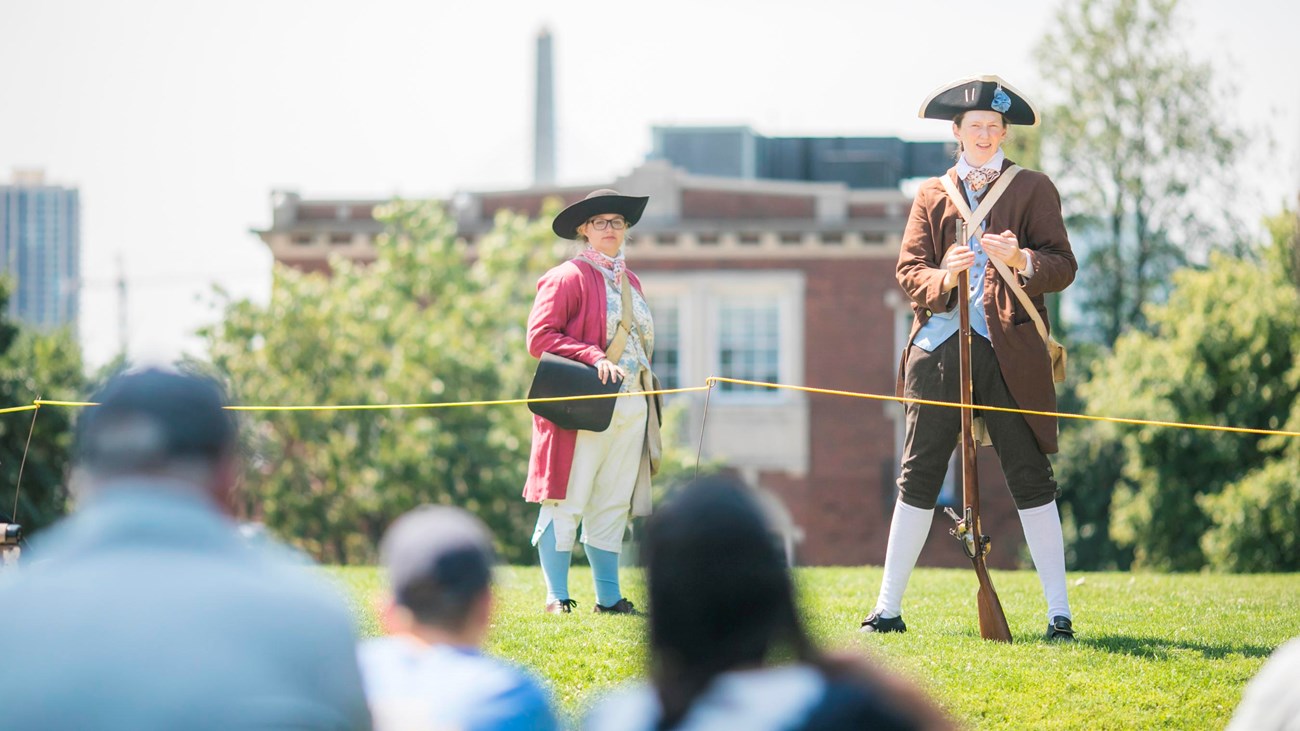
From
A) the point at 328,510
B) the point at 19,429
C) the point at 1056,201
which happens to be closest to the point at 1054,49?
the point at 328,510

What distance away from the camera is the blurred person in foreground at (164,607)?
2918 millimetres

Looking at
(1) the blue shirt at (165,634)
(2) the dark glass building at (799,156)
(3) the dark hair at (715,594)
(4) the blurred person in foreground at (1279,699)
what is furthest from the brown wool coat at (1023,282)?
(2) the dark glass building at (799,156)

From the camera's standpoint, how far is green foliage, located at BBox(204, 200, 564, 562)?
1131 inches

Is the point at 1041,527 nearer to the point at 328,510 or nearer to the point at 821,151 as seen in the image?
the point at 328,510

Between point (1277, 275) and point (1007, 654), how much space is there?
2508 cm

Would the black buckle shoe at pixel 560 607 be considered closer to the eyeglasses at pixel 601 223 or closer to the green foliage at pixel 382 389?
→ the eyeglasses at pixel 601 223

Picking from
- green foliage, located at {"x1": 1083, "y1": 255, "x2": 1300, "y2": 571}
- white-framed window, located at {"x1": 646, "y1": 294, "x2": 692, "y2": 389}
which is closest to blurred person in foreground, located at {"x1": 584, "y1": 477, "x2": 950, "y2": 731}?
green foliage, located at {"x1": 1083, "y1": 255, "x2": 1300, "y2": 571}

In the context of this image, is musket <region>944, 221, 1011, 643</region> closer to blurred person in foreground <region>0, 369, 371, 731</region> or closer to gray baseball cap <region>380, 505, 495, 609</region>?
gray baseball cap <region>380, 505, 495, 609</region>

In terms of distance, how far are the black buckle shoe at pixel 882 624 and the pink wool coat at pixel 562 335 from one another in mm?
1772

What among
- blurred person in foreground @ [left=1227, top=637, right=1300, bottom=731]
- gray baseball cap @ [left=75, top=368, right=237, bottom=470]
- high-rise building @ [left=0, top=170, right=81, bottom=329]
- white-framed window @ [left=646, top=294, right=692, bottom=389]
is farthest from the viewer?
high-rise building @ [left=0, top=170, right=81, bottom=329]

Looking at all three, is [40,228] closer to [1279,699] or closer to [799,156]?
[799,156]

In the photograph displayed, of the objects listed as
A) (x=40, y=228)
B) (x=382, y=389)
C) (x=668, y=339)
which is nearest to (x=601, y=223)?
(x=382, y=389)

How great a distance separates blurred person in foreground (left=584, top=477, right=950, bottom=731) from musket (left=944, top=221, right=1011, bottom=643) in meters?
4.77

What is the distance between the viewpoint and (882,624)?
8336 mm
